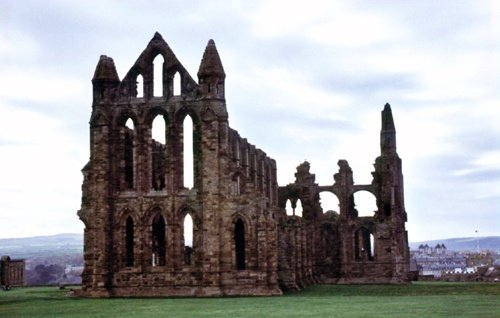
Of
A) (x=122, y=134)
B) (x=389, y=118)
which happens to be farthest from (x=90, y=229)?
(x=389, y=118)

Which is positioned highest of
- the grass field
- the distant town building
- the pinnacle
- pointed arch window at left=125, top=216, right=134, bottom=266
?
the pinnacle

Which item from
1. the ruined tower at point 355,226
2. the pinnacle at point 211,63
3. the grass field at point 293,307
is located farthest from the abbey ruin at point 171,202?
the ruined tower at point 355,226

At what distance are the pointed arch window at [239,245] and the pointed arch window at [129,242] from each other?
5672 mm

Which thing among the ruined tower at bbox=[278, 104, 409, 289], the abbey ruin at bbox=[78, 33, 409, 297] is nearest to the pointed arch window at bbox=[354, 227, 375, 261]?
the ruined tower at bbox=[278, 104, 409, 289]

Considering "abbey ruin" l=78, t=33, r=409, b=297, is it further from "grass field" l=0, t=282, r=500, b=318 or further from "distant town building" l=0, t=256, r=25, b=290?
"distant town building" l=0, t=256, r=25, b=290

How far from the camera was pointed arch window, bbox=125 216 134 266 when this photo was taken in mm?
46069

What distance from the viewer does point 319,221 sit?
63219 mm

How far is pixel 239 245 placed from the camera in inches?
1833

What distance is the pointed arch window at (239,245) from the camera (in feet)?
150

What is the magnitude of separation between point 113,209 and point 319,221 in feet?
70.0

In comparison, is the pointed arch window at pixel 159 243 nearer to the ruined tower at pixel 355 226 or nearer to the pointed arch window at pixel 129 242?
the pointed arch window at pixel 129 242

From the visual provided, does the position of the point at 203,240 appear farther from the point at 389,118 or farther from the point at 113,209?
the point at 389,118

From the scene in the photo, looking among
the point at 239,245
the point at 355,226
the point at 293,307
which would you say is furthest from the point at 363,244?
the point at 293,307

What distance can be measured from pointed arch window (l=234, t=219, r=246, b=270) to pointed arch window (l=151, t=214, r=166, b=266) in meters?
4.73
